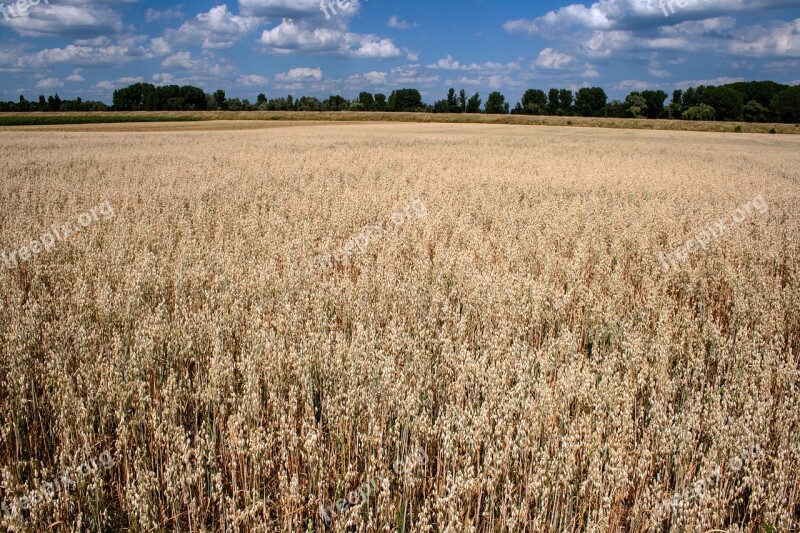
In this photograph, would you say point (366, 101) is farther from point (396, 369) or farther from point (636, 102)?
point (396, 369)

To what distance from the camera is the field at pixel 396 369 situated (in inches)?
106

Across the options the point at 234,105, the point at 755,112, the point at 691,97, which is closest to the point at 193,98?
the point at 234,105

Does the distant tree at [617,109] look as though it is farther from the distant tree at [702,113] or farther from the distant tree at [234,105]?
the distant tree at [234,105]

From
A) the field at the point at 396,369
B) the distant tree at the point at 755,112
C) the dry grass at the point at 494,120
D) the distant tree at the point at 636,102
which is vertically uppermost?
the distant tree at the point at 636,102

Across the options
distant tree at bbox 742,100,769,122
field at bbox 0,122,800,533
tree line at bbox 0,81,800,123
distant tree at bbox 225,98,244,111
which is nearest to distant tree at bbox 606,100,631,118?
tree line at bbox 0,81,800,123

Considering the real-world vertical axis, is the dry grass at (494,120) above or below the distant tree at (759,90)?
below

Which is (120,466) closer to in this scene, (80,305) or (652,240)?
(80,305)

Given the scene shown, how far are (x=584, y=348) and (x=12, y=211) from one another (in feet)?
34.1

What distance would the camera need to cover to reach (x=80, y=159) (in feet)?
57.6

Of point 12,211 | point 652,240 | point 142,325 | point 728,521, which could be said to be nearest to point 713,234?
point 652,240

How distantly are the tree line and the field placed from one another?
105007 mm

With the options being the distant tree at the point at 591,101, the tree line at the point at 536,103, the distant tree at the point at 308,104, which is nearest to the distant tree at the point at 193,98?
the tree line at the point at 536,103

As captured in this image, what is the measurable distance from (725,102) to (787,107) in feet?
41.9

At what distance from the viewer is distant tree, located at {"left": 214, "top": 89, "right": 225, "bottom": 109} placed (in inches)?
4914
